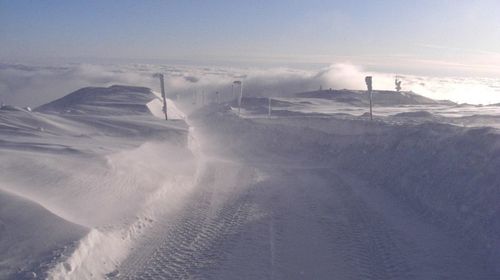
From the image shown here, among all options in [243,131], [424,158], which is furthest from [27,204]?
[243,131]

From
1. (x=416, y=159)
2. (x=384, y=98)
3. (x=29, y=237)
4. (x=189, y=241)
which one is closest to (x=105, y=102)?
(x=416, y=159)

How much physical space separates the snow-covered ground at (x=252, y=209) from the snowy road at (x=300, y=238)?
0.04 metres

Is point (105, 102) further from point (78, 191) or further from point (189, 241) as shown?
point (189, 241)

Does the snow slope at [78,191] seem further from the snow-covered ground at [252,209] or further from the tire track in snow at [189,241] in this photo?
the tire track in snow at [189,241]

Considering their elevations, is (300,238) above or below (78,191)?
below

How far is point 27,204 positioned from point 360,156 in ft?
42.9

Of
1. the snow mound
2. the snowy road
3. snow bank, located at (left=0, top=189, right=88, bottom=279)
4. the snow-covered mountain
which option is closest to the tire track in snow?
the snowy road

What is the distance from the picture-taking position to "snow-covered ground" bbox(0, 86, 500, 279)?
8656 mm

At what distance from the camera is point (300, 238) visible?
10352 millimetres

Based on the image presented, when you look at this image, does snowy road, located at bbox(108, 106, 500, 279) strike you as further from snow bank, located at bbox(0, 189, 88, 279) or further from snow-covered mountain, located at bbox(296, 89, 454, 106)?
snow-covered mountain, located at bbox(296, 89, 454, 106)

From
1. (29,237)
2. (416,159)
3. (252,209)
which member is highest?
(416,159)

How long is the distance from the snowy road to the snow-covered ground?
36 mm

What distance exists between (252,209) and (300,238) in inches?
101

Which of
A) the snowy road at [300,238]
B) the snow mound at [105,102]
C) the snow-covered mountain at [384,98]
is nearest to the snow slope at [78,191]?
the snowy road at [300,238]
